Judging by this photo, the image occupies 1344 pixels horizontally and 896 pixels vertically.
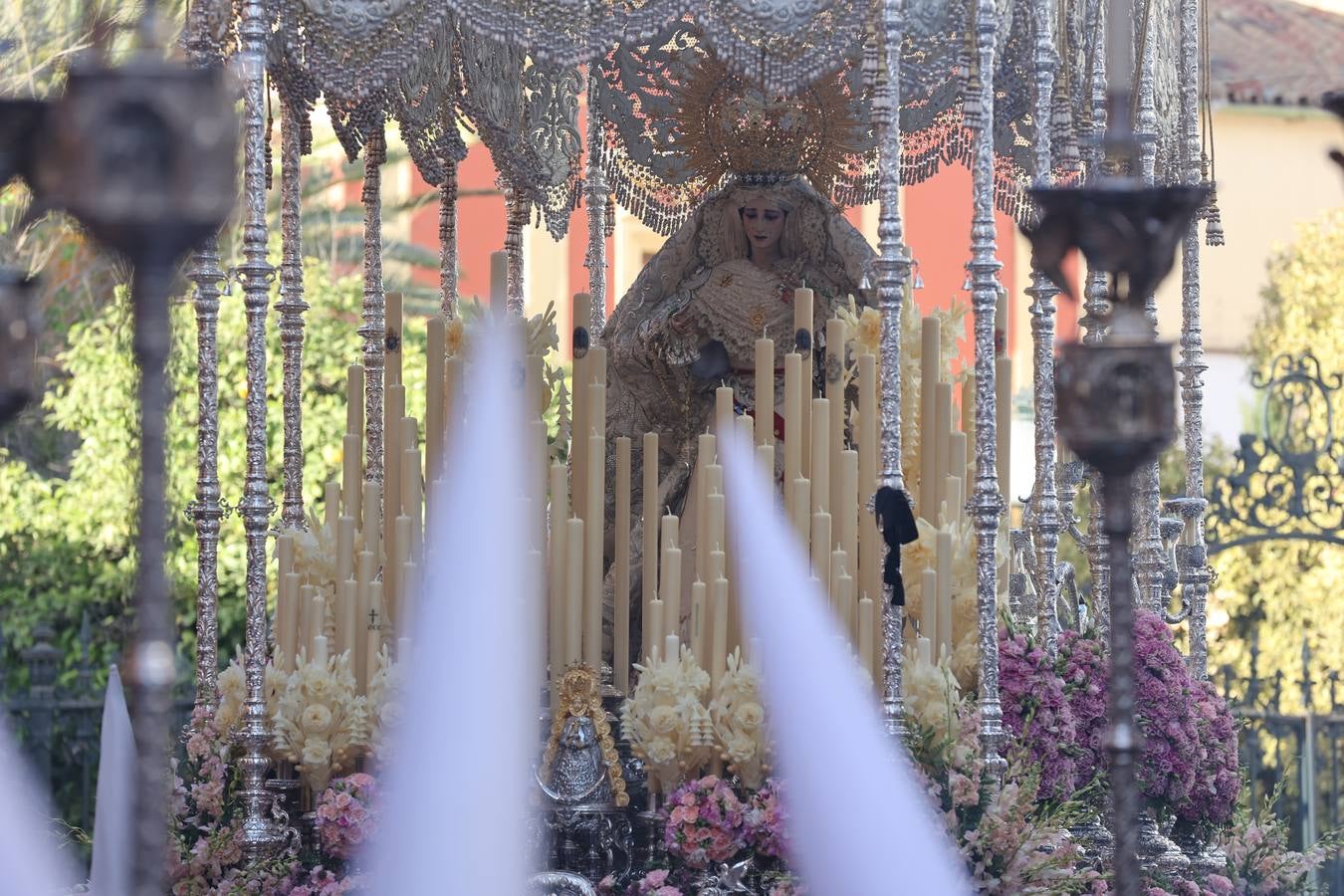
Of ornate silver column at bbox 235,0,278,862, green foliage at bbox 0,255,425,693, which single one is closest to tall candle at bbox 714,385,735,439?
ornate silver column at bbox 235,0,278,862

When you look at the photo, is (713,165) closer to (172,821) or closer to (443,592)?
(443,592)

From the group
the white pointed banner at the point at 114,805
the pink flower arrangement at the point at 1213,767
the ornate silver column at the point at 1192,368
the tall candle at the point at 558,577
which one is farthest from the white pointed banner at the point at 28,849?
the ornate silver column at the point at 1192,368

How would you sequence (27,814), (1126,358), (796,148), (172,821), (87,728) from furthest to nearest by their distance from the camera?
(87,728)
(796,148)
(27,814)
(172,821)
(1126,358)

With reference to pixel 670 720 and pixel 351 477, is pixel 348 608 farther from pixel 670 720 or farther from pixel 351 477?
pixel 670 720

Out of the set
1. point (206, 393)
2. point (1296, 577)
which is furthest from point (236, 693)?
point (1296, 577)

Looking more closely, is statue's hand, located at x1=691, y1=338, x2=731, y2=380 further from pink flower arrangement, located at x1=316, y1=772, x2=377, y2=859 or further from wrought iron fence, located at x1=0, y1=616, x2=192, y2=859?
wrought iron fence, located at x1=0, y1=616, x2=192, y2=859

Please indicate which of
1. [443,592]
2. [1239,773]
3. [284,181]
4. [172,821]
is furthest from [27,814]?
[1239,773]

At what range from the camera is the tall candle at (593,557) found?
7.23 meters

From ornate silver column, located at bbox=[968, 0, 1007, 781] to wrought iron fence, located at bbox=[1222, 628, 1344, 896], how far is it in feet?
16.1

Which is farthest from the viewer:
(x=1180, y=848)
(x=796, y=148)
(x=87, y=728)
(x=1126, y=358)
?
(x=87, y=728)

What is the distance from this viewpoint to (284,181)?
820 cm

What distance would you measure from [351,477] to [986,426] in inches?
85.8

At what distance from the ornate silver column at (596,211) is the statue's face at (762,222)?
35.9 inches

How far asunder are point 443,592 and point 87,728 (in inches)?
232
